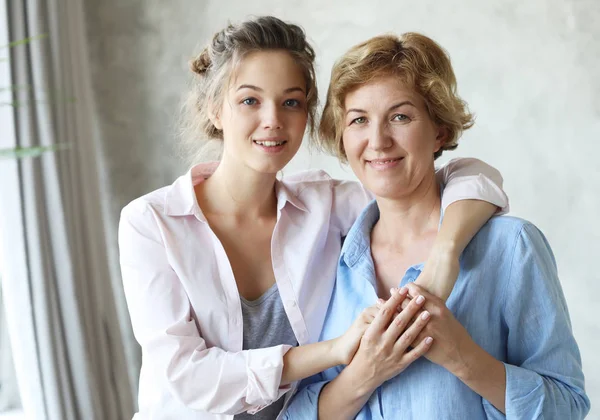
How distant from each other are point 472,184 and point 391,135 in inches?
9.0

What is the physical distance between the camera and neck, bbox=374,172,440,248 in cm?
182

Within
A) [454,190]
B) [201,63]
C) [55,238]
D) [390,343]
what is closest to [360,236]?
[454,190]

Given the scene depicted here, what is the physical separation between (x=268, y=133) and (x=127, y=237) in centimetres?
46

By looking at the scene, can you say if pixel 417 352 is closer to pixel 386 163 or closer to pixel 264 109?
pixel 386 163

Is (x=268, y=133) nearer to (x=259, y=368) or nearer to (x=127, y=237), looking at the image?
(x=127, y=237)

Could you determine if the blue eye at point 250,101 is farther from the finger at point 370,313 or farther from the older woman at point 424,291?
the finger at point 370,313

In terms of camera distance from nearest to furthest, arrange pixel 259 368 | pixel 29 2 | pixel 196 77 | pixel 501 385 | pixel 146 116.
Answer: pixel 501 385 < pixel 259 368 < pixel 196 77 < pixel 29 2 < pixel 146 116

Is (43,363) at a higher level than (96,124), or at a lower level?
lower

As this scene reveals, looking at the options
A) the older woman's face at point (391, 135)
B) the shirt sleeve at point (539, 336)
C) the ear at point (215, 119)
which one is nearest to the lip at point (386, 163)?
the older woman's face at point (391, 135)

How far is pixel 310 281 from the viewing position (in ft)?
6.38

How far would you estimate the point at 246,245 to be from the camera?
204cm

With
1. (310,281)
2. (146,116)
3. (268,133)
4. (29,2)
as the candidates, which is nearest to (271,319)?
(310,281)

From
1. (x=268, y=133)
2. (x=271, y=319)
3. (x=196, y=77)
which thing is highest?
(x=196, y=77)

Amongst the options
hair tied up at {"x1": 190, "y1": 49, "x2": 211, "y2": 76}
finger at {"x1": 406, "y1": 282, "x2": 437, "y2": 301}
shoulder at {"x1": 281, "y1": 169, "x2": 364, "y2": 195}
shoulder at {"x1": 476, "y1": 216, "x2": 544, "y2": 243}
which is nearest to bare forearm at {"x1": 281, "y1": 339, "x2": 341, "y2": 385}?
finger at {"x1": 406, "y1": 282, "x2": 437, "y2": 301}
